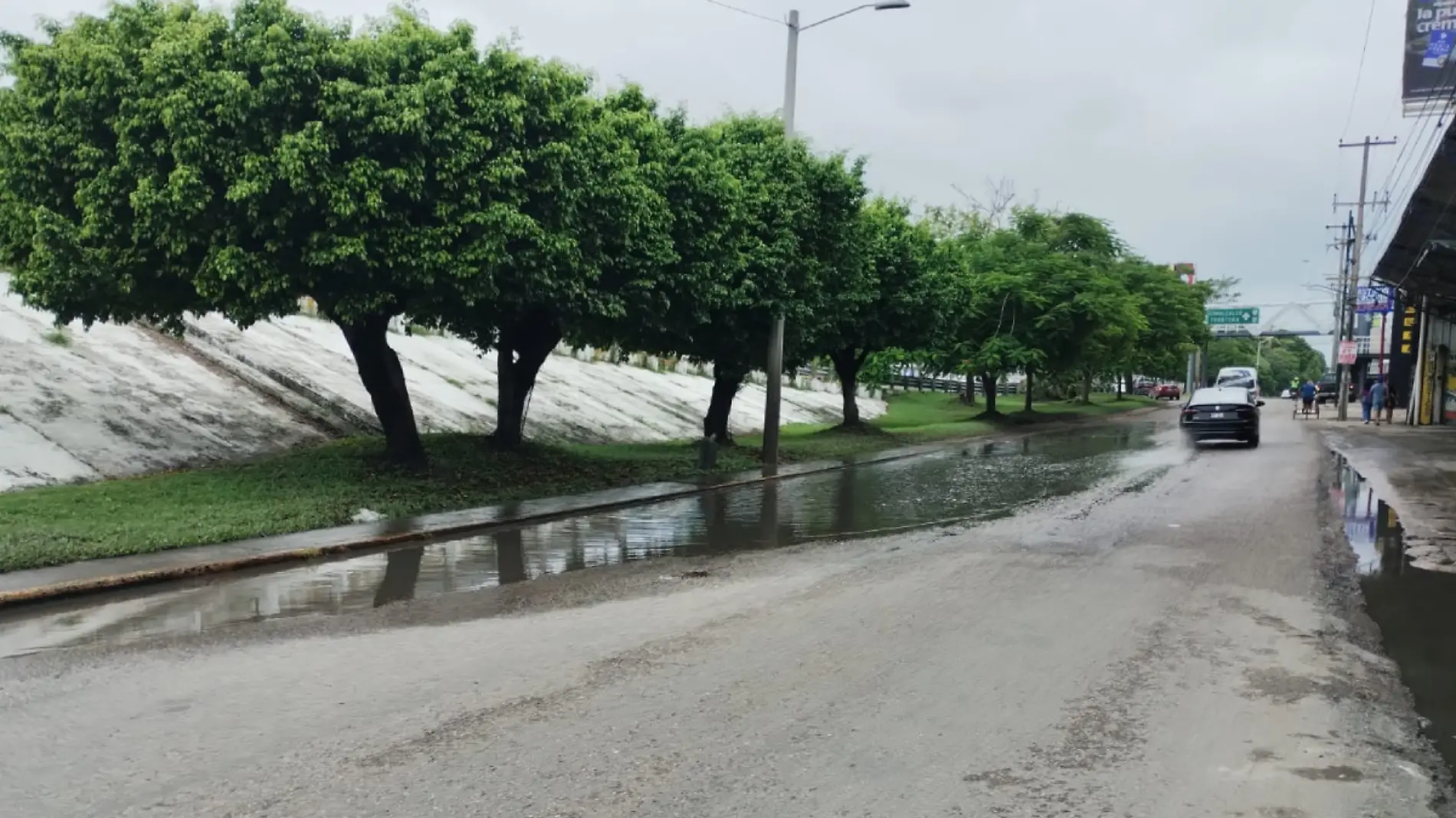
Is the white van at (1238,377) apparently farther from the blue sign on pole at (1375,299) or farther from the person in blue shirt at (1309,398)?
the person in blue shirt at (1309,398)

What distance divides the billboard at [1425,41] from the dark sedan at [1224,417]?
1420 cm

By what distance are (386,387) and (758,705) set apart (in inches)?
461

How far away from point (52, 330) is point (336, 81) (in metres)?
9.15

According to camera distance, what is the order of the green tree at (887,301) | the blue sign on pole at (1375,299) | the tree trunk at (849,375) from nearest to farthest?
the green tree at (887,301)
the tree trunk at (849,375)
the blue sign on pole at (1375,299)

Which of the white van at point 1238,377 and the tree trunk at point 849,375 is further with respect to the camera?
the white van at point 1238,377

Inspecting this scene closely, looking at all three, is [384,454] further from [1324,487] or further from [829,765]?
[1324,487]

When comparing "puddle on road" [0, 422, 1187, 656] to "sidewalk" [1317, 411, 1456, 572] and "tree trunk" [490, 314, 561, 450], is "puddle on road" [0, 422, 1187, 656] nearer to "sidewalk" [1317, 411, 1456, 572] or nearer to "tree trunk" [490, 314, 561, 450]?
"sidewalk" [1317, 411, 1456, 572]

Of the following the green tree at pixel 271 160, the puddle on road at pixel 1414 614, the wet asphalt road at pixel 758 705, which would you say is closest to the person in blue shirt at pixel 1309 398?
the puddle on road at pixel 1414 614

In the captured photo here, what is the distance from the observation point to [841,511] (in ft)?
47.7

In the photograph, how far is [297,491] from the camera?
45.7ft

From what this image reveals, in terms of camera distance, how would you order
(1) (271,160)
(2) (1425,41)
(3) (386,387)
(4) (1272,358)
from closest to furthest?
1. (1) (271,160)
2. (3) (386,387)
3. (2) (1425,41)
4. (4) (1272,358)

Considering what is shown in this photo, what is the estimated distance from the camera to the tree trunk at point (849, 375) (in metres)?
31.1

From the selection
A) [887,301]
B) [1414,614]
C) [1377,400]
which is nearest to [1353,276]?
[1377,400]

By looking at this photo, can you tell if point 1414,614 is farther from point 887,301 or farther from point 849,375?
point 849,375
